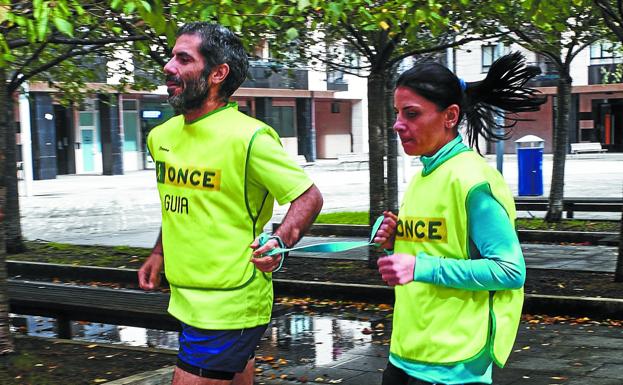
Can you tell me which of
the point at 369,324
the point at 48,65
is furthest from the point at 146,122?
the point at 369,324

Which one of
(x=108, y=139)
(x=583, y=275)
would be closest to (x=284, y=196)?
(x=583, y=275)

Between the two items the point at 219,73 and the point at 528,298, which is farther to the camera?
the point at 528,298

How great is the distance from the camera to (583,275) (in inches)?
385

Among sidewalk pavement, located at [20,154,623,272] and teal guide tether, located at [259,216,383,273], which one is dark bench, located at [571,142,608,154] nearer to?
sidewalk pavement, located at [20,154,623,272]

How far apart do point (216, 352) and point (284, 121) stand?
50.6 meters

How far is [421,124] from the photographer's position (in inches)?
116

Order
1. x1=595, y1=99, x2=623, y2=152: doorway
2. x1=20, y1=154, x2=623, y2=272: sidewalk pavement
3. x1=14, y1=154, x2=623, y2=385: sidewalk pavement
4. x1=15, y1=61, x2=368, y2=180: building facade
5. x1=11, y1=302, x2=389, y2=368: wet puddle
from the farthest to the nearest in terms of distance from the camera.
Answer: x1=595, y1=99, x2=623, y2=152: doorway → x1=15, y1=61, x2=368, y2=180: building facade → x1=20, y1=154, x2=623, y2=272: sidewalk pavement → x1=11, y1=302, x2=389, y2=368: wet puddle → x1=14, y1=154, x2=623, y2=385: sidewalk pavement

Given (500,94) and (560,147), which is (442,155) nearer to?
(500,94)

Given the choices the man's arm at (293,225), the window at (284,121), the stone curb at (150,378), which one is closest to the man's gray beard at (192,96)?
the man's arm at (293,225)

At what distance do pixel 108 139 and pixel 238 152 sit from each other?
40194 millimetres

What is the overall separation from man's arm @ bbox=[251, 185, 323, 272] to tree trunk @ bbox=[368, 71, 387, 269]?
7.35 meters

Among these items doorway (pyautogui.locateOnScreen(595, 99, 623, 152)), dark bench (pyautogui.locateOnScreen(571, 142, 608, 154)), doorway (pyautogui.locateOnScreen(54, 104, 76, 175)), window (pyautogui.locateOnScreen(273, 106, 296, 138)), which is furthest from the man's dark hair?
doorway (pyautogui.locateOnScreen(595, 99, 623, 152))

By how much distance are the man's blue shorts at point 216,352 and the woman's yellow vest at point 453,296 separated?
669 mm

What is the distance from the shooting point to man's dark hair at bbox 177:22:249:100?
11.1 feet
